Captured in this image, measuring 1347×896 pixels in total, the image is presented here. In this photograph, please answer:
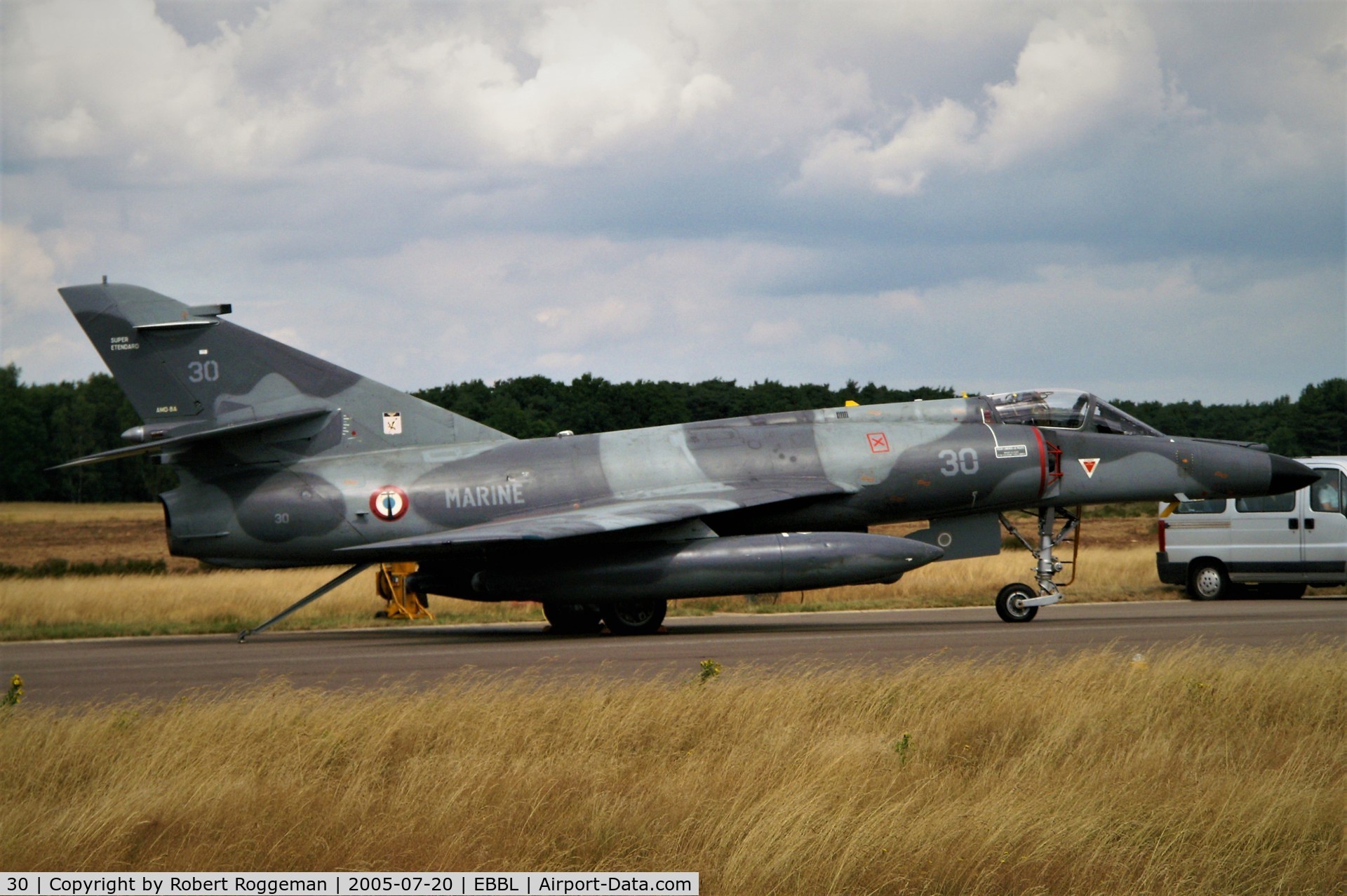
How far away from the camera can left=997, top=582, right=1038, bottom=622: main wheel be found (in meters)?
17.9

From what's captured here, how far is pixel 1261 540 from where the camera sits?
22.2 metres

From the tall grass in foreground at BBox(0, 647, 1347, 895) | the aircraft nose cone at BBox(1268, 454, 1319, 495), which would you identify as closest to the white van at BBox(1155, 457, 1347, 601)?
the aircraft nose cone at BBox(1268, 454, 1319, 495)

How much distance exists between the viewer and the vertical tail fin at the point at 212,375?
59.4 ft

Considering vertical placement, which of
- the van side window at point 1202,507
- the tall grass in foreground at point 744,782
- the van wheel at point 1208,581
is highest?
the van side window at point 1202,507

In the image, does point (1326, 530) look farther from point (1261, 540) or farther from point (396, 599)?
point (396, 599)

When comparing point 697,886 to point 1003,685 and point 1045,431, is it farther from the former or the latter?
point 1045,431

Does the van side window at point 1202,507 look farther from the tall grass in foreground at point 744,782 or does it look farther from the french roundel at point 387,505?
the french roundel at point 387,505

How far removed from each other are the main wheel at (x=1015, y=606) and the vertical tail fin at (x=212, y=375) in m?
8.85

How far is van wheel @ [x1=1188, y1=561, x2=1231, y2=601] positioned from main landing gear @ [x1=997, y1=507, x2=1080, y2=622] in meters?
5.28

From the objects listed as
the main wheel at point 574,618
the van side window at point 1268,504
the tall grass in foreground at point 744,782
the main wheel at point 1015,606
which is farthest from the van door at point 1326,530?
the main wheel at point 574,618

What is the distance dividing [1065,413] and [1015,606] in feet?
10.3

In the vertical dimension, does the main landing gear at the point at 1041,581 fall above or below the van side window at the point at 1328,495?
below

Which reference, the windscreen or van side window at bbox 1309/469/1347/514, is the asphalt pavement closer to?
van side window at bbox 1309/469/1347/514

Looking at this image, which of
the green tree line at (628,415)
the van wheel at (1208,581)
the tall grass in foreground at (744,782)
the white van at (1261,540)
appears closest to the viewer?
the tall grass in foreground at (744,782)
